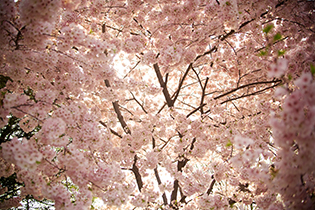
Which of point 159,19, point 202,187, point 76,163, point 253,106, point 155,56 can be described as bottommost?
point 202,187

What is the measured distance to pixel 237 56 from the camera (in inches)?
187

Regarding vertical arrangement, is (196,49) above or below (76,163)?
above

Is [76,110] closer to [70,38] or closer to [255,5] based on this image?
[70,38]

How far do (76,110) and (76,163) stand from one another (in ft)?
2.75

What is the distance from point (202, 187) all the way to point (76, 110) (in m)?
3.12

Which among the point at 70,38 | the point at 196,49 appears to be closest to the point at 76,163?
the point at 70,38

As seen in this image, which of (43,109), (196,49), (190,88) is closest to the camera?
(43,109)

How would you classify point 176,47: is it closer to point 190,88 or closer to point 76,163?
point 76,163

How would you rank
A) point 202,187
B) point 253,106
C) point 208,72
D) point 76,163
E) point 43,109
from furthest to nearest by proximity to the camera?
point 208,72 < point 253,106 < point 202,187 < point 43,109 < point 76,163

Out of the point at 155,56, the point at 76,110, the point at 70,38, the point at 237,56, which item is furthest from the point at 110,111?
the point at 237,56

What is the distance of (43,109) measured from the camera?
2760mm

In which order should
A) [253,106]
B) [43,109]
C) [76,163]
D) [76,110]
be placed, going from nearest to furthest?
[76,163] < [43,109] < [76,110] < [253,106]

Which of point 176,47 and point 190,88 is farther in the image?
point 190,88

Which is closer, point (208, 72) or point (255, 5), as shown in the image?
point (255, 5)
